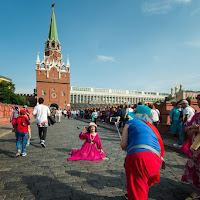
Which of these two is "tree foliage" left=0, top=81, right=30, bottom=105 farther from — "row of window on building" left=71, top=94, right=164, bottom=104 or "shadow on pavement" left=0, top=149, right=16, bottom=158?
"shadow on pavement" left=0, top=149, right=16, bottom=158

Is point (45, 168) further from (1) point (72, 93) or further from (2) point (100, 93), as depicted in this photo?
(2) point (100, 93)

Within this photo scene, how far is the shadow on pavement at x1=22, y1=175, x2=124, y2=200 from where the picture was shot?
9.15 feet

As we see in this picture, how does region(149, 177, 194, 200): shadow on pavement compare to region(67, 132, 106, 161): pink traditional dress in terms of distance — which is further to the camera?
region(67, 132, 106, 161): pink traditional dress

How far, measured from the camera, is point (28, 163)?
4.47 meters

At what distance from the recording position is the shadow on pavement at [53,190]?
9.15 feet

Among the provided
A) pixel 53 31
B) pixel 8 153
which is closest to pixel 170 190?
pixel 8 153

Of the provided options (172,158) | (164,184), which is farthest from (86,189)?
(172,158)

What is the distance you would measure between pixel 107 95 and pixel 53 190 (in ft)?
314

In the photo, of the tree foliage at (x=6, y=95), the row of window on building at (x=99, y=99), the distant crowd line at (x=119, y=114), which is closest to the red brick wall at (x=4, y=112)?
the distant crowd line at (x=119, y=114)

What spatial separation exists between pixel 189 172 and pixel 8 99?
4971 cm

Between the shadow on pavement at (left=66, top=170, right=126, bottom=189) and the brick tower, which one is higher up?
the brick tower

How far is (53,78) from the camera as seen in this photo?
6009 cm

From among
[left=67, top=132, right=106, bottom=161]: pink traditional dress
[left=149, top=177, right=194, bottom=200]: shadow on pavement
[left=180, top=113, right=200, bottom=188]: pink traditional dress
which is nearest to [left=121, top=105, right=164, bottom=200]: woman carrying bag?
[left=149, top=177, right=194, bottom=200]: shadow on pavement

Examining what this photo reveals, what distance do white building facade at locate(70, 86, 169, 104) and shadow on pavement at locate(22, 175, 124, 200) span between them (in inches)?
3378
